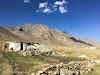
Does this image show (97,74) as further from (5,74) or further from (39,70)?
(5,74)

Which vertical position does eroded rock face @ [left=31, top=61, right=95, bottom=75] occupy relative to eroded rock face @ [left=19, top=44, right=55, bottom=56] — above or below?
below

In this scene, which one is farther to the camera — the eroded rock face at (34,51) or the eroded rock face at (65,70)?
the eroded rock face at (34,51)

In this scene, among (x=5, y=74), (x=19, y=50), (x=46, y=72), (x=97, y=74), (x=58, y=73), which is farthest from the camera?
(x=19, y=50)

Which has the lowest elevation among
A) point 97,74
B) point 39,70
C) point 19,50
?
point 97,74

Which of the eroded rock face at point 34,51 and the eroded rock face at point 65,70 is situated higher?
the eroded rock face at point 34,51

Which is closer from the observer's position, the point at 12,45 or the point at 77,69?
the point at 77,69

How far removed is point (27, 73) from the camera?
122 ft

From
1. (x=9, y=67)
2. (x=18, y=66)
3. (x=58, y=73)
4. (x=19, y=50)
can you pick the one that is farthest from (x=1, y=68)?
(x=19, y=50)

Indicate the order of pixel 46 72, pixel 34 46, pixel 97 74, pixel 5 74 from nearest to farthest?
pixel 5 74
pixel 46 72
pixel 97 74
pixel 34 46

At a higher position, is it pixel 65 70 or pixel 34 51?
pixel 34 51

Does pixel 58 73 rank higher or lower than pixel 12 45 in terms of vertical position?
lower

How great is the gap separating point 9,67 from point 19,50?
20.2 meters

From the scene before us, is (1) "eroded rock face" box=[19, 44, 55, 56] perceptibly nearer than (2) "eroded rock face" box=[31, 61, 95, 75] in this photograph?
No

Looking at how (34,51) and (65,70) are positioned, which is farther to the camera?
(34,51)
